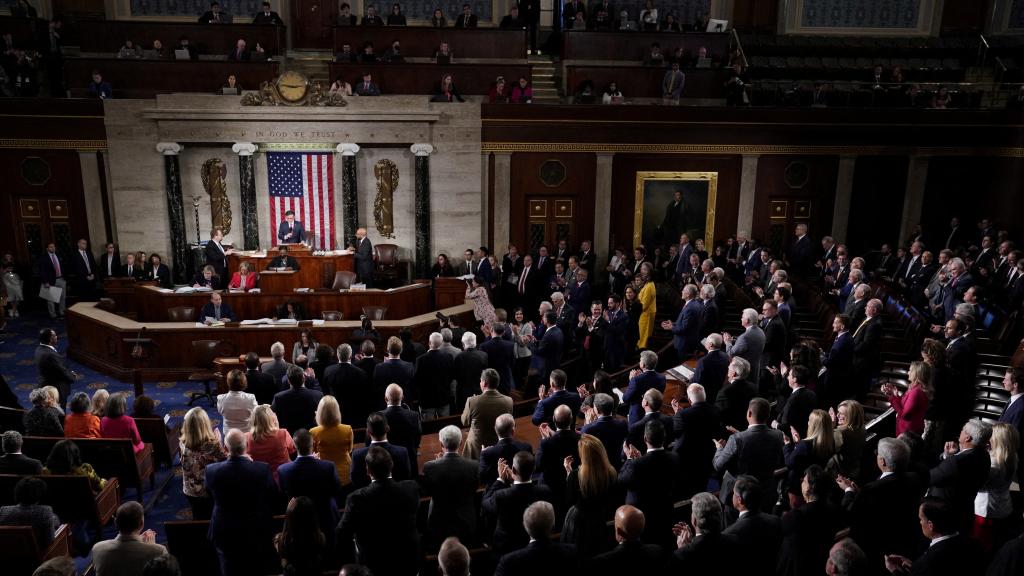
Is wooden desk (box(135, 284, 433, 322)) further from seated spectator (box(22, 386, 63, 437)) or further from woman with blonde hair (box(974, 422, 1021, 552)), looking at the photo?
woman with blonde hair (box(974, 422, 1021, 552))

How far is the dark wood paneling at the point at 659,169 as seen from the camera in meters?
16.5

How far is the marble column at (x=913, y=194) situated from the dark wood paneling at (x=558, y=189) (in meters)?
6.84

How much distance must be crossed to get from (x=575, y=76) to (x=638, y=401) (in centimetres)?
1166

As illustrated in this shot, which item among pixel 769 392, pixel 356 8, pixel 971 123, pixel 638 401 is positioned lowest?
pixel 769 392

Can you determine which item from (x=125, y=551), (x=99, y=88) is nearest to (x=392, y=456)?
(x=125, y=551)

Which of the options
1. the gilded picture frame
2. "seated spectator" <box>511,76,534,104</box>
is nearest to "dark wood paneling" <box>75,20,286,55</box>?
"seated spectator" <box>511,76,534,104</box>

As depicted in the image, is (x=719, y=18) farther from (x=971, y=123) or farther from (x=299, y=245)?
(x=299, y=245)

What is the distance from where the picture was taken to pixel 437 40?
1689cm

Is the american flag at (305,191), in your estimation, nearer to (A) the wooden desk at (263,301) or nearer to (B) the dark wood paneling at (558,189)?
(A) the wooden desk at (263,301)

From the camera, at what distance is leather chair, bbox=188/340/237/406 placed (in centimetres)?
1027

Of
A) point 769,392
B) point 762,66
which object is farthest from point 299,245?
point 762,66

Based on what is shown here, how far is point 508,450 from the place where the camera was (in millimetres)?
5078

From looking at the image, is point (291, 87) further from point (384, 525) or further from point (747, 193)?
point (384, 525)

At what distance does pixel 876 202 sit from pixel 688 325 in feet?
32.1
